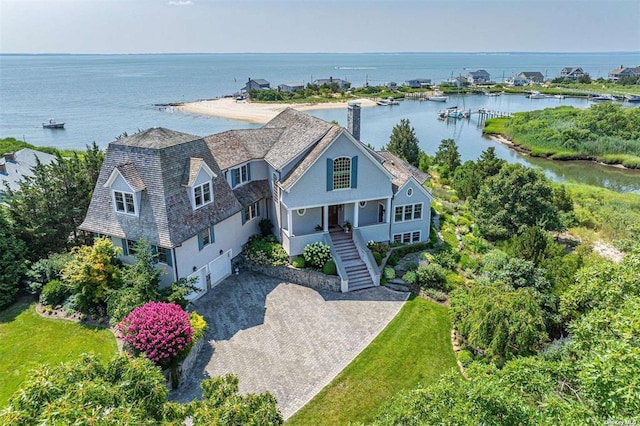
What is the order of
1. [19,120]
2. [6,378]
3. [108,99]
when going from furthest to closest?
[108,99]
[19,120]
[6,378]

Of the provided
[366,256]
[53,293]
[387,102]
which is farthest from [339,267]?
[387,102]

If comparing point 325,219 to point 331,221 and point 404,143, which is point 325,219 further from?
point 404,143

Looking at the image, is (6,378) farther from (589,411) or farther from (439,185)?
(439,185)

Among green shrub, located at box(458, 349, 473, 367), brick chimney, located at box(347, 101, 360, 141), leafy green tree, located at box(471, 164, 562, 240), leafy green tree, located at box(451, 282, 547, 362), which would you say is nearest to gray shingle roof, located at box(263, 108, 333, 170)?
brick chimney, located at box(347, 101, 360, 141)

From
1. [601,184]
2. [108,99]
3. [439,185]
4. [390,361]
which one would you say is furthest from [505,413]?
[108,99]

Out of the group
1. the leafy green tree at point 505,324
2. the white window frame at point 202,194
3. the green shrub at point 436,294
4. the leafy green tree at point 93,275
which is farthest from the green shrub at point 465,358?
the leafy green tree at point 93,275
